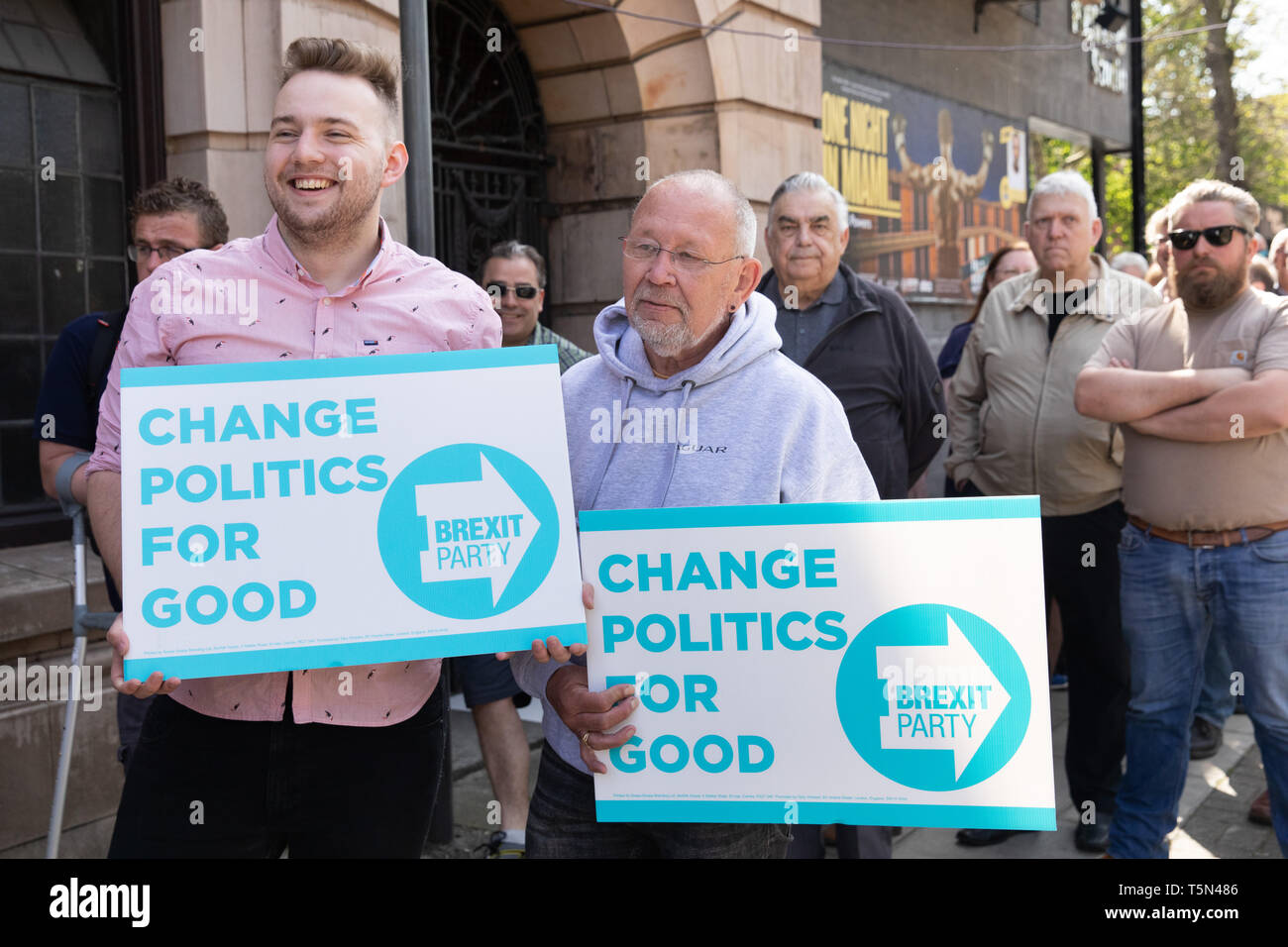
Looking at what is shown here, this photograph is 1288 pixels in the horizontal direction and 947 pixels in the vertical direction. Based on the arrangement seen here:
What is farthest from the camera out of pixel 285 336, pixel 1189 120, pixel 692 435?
pixel 1189 120

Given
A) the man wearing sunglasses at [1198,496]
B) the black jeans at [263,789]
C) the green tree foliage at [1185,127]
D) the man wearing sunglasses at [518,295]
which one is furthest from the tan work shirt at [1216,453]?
the green tree foliage at [1185,127]

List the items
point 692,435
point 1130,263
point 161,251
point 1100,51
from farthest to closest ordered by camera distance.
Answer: point 1100,51, point 1130,263, point 161,251, point 692,435

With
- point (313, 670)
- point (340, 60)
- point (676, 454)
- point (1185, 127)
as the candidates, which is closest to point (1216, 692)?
point (676, 454)

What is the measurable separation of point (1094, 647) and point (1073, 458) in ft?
2.49

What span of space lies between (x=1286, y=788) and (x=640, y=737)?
2680 mm

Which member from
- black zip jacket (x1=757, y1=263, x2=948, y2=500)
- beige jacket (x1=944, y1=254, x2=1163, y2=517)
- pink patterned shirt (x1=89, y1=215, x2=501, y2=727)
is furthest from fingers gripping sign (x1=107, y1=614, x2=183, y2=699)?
beige jacket (x1=944, y1=254, x2=1163, y2=517)

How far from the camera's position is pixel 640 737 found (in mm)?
2316

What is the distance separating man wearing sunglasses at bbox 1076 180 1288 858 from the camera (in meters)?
3.91

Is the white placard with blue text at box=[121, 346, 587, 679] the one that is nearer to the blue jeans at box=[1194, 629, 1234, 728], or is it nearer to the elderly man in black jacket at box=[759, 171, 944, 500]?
the elderly man in black jacket at box=[759, 171, 944, 500]

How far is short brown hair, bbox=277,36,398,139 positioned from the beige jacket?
127 inches

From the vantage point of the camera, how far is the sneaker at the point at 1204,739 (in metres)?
5.78

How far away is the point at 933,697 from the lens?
2.25 meters

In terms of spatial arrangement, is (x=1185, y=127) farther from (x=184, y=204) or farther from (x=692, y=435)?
(x=692, y=435)
